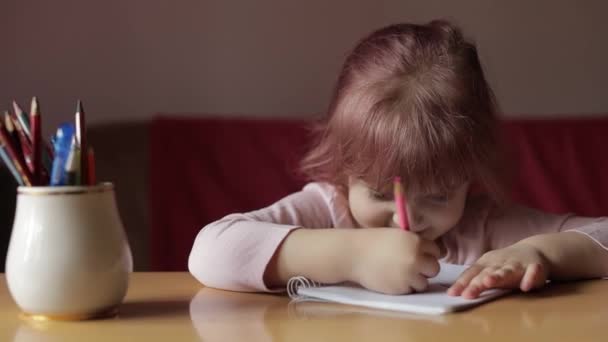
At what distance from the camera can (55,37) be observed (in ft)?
6.23

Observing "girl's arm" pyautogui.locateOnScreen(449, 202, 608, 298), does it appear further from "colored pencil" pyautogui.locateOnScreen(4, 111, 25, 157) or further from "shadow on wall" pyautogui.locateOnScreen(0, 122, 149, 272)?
"shadow on wall" pyautogui.locateOnScreen(0, 122, 149, 272)

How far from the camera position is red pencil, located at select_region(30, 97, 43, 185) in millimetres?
632

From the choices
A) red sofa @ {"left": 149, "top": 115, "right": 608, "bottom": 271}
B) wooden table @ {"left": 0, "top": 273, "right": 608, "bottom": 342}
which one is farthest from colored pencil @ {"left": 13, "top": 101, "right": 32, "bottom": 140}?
red sofa @ {"left": 149, "top": 115, "right": 608, "bottom": 271}

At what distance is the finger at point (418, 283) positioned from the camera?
0.74m

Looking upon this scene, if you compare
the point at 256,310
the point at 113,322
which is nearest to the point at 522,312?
the point at 256,310

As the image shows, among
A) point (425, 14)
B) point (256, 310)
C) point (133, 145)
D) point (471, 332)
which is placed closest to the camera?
point (471, 332)

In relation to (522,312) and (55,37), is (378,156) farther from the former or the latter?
(55,37)

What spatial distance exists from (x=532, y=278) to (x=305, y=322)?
238 mm

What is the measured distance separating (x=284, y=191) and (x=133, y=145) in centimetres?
38

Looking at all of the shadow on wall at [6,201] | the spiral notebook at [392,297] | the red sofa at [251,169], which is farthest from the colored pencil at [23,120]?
the red sofa at [251,169]

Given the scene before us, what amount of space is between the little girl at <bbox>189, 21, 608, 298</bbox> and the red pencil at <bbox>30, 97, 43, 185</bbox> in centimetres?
23

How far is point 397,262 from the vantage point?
0.74m

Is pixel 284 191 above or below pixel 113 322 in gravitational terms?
below

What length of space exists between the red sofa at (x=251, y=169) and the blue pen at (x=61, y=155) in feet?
3.45
